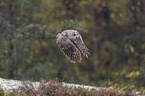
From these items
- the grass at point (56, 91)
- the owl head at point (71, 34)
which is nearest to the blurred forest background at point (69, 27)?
the owl head at point (71, 34)

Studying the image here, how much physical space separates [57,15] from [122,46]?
4459 mm

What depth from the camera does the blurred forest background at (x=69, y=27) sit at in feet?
35.6

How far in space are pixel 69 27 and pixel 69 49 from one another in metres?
3.26

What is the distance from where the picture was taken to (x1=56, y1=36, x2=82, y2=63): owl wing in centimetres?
634

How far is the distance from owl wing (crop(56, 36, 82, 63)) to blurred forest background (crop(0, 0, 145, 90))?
2848 mm

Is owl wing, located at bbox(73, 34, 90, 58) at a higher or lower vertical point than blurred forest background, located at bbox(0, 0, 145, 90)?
lower

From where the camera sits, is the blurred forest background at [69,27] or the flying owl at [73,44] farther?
the blurred forest background at [69,27]

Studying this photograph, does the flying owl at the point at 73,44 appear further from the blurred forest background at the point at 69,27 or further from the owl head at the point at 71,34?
the blurred forest background at the point at 69,27

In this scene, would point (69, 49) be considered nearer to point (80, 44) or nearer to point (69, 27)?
point (80, 44)

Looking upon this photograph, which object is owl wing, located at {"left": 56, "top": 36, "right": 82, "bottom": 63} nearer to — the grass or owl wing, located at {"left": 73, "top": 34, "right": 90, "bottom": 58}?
owl wing, located at {"left": 73, "top": 34, "right": 90, "bottom": 58}

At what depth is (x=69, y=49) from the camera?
6438 millimetres

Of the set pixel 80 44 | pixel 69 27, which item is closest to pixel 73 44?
pixel 80 44

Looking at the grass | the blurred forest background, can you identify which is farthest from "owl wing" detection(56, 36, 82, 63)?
the blurred forest background

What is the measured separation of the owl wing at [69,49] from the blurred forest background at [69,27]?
2.85 m
